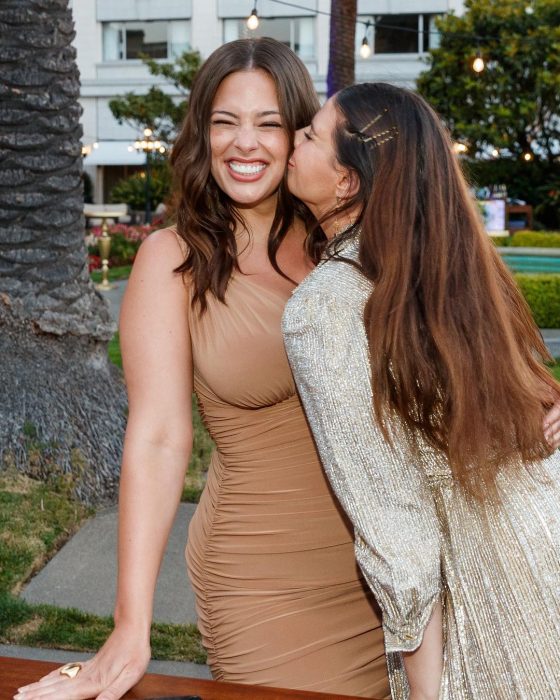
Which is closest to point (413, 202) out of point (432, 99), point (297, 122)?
point (297, 122)

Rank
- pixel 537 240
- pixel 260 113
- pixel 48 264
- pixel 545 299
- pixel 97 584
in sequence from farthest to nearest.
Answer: pixel 537 240 < pixel 545 299 < pixel 48 264 < pixel 97 584 < pixel 260 113

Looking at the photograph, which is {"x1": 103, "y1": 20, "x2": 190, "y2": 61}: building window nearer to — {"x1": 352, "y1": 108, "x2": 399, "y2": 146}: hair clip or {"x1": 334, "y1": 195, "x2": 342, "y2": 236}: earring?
{"x1": 334, "y1": 195, "x2": 342, "y2": 236}: earring

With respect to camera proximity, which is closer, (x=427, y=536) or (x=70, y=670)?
(x=427, y=536)

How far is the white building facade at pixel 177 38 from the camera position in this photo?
131 ft

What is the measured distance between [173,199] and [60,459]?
3.35 meters

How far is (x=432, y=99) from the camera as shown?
94.3 ft

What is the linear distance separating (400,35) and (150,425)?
40033mm

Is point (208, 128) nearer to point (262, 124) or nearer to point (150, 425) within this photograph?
point (262, 124)

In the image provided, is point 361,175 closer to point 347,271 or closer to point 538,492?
point 347,271

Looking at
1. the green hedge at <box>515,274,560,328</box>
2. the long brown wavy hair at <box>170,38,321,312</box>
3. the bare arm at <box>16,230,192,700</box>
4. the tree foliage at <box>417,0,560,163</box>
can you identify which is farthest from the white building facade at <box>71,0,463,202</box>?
the bare arm at <box>16,230,192,700</box>

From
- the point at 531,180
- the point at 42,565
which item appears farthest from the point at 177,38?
the point at 42,565

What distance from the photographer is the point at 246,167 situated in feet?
8.36

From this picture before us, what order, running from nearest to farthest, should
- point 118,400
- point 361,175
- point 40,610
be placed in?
1. point 361,175
2. point 40,610
3. point 118,400

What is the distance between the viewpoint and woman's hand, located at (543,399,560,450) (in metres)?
1.97
